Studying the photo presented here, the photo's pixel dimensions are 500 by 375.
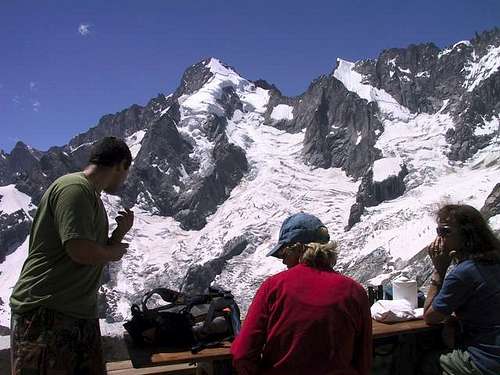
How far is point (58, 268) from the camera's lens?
441 cm

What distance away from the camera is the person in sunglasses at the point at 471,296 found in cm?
521

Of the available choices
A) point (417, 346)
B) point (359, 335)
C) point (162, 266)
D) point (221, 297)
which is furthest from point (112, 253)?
point (162, 266)

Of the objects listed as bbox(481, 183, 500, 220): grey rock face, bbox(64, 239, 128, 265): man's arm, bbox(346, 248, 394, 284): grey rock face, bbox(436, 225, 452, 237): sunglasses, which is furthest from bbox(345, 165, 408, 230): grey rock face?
bbox(64, 239, 128, 265): man's arm

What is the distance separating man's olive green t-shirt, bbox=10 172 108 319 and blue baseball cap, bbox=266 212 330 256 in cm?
148

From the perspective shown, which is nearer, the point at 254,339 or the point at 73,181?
the point at 254,339

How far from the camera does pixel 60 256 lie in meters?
4.43

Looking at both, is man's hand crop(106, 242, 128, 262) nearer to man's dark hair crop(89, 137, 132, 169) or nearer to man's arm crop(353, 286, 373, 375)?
man's dark hair crop(89, 137, 132, 169)

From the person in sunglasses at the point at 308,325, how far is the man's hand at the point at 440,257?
2.07 metres

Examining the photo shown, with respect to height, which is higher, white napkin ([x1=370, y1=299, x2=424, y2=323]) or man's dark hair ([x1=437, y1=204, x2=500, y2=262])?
man's dark hair ([x1=437, y1=204, x2=500, y2=262])

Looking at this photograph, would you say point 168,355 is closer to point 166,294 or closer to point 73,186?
point 166,294

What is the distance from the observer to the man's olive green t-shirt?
171 inches

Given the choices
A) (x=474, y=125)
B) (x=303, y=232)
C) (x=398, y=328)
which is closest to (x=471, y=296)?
(x=398, y=328)

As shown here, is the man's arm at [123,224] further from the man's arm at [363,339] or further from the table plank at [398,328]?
the table plank at [398,328]

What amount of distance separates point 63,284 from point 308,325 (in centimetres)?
189
